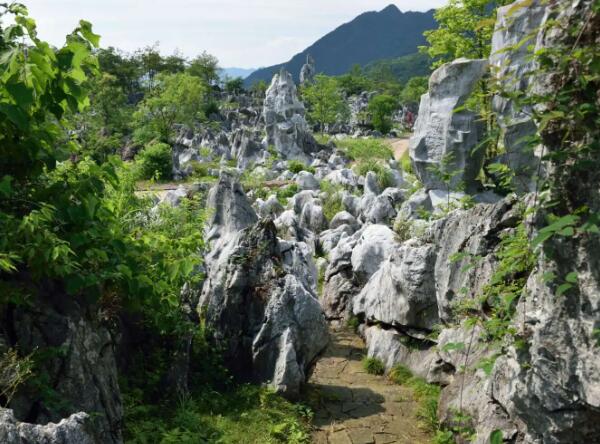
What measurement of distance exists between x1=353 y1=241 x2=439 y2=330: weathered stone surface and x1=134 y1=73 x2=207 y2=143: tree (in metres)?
32.0

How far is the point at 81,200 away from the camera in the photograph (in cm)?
418

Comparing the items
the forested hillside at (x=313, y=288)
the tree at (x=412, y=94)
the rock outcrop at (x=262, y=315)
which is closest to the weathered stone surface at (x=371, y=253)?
the forested hillside at (x=313, y=288)

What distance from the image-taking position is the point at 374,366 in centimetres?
927

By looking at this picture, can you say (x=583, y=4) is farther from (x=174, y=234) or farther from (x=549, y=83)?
(x=174, y=234)

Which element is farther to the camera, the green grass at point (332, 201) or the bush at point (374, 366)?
the green grass at point (332, 201)

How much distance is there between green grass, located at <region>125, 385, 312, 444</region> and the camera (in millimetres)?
5898

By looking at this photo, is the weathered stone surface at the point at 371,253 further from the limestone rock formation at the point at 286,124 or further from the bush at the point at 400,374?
the limestone rock formation at the point at 286,124

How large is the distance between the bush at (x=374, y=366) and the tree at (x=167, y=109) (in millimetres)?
32513

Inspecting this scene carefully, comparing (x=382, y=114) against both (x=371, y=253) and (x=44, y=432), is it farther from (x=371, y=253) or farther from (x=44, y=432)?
(x=44, y=432)

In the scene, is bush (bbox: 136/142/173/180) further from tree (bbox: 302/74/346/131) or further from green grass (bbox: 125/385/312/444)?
tree (bbox: 302/74/346/131)

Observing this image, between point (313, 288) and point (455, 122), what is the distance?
21.6ft

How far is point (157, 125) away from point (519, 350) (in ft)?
128

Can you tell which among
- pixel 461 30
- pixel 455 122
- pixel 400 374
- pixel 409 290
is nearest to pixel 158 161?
pixel 461 30

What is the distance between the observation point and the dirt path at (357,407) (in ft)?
22.9
